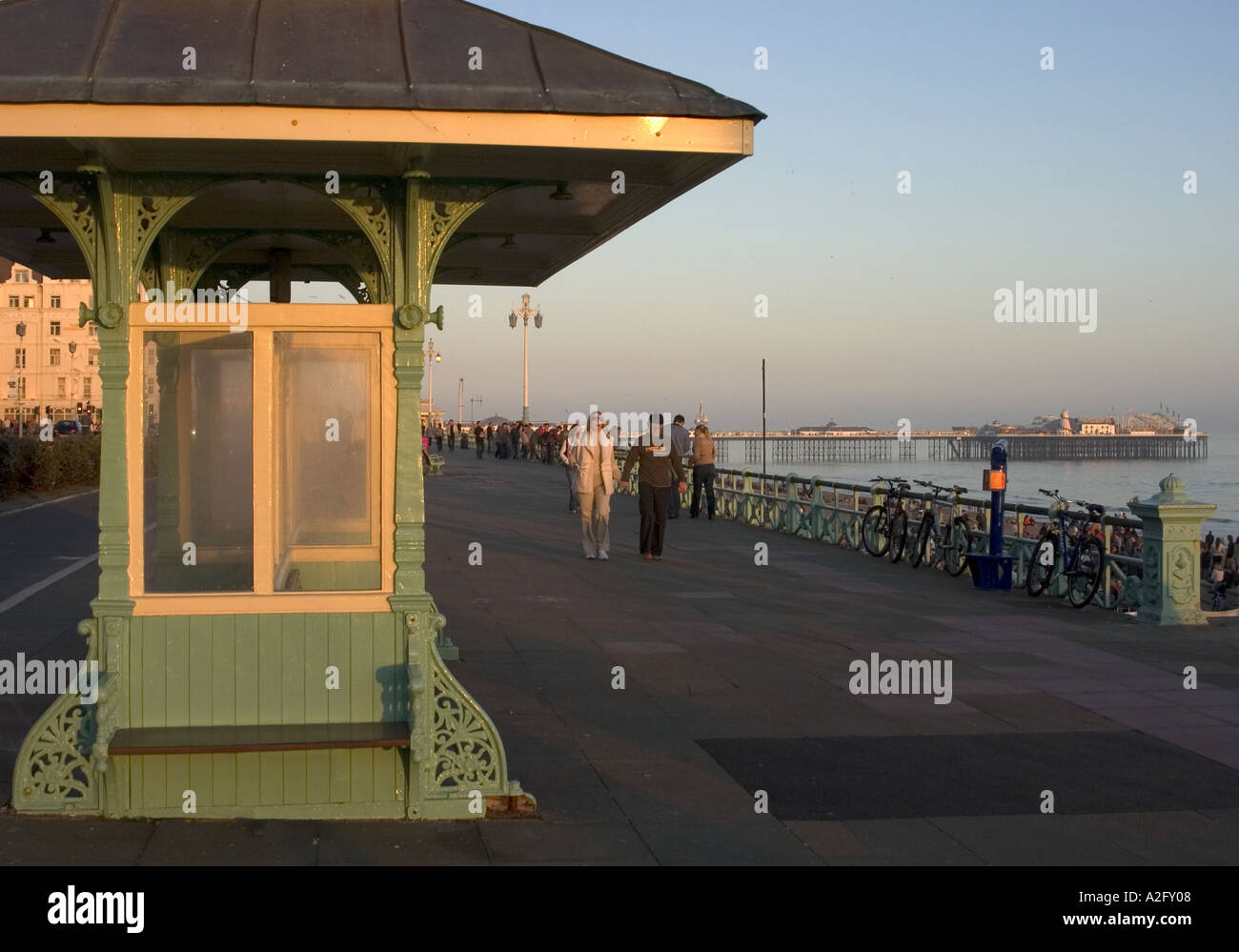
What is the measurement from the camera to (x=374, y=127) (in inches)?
235

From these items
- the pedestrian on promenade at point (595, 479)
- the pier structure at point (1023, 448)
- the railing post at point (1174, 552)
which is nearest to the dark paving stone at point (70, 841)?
the railing post at point (1174, 552)

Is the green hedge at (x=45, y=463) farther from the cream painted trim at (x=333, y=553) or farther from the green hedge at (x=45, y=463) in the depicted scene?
the cream painted trim at (x=333, y=553)

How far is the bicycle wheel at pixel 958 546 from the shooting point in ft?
57.5

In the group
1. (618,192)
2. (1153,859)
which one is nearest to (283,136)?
(618,192)

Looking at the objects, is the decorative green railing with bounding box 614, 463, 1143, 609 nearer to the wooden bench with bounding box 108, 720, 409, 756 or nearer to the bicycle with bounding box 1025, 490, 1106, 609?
the bicycle with bounding box 1025, 490, 1106, 609

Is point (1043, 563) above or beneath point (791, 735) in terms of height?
above

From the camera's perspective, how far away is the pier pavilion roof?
586 cm

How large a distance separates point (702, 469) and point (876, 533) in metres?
7.01

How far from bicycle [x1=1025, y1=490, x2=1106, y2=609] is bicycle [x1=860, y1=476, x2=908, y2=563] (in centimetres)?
379

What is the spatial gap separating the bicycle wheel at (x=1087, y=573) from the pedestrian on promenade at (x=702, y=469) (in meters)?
12.1

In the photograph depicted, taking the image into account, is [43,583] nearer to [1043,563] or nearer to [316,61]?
[1043,563]

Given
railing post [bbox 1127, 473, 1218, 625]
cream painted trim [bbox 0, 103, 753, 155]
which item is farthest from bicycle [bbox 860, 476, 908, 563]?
cream painted trim [bbox 0, 103, 753, 155]

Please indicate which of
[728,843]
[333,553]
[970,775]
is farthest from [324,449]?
[970,775]
